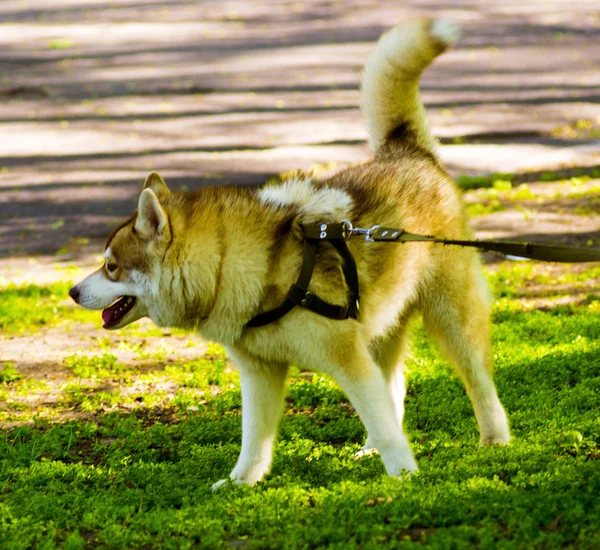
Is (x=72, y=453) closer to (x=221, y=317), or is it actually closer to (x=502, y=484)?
(x=221, y=317)

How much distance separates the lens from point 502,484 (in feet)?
14.2

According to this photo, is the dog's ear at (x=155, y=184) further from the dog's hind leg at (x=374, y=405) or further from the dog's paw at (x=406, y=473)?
the dog's paw at (x=406, y=473)

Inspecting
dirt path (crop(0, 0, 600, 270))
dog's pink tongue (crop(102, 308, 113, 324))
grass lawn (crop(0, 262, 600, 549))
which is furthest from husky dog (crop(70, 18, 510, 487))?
dirt path (crop(0, 0, 600, 270))

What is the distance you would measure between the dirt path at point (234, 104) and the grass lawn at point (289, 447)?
7.20 feet

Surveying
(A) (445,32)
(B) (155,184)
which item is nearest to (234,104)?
(A) (445,32)

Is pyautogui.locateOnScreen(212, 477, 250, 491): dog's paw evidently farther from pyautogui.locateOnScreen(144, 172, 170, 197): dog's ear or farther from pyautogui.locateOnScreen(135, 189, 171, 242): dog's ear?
pyautogui.locateOnScreen(144, 172, 170, 197): dog's ear

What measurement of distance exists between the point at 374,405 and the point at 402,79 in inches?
79.5

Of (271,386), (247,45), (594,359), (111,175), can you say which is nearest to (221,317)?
(271,386)

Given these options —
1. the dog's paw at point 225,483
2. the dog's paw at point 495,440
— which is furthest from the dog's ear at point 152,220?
the dog's paw at point 495,440

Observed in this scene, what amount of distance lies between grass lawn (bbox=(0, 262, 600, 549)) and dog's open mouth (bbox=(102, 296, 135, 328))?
839 millimetres

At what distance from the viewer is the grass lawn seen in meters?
4.07

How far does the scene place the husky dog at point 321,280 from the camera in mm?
4621

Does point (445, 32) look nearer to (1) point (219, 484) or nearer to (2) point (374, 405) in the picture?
(2) point (374, 405)

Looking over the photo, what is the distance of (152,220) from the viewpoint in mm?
4605
